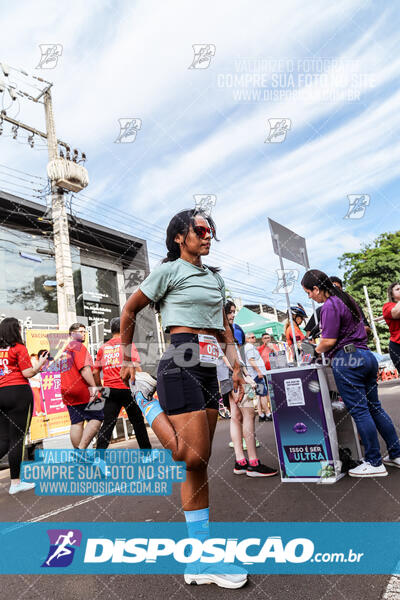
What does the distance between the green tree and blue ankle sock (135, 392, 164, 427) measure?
28012mm

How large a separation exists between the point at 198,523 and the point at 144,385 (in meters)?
0.71

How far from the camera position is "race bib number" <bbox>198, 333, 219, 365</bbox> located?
84.7 inches

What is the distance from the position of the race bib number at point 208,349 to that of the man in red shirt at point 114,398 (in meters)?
2.62

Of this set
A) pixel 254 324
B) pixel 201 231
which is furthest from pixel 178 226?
pixel 254 324

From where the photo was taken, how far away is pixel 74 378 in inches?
202

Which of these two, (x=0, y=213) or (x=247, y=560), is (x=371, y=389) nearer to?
(x=247, y=560)

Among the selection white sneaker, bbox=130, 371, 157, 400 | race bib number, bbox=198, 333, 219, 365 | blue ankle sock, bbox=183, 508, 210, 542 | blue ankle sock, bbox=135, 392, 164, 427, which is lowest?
blue ankle sock, bbox=183, 508, 210, 542

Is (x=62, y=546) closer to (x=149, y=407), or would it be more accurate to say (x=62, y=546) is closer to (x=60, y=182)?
(x=149, y=407)

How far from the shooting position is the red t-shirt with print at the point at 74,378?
16.7 ft

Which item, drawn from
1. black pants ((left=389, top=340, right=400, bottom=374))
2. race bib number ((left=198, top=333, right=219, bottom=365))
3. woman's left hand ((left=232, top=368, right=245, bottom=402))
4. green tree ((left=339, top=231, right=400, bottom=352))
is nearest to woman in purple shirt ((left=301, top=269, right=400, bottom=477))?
black pants ((left=389, top=340, right=400, bottom=374))

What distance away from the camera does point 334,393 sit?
382 cm

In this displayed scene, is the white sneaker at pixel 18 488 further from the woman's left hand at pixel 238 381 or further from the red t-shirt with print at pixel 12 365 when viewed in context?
the woman's left hand at pixel 238 381

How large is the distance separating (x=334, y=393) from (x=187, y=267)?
87.7 inches

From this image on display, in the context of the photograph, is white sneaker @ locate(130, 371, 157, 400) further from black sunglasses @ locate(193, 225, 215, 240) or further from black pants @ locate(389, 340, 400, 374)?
black pants @ locate(389, 340, 400, 374)
